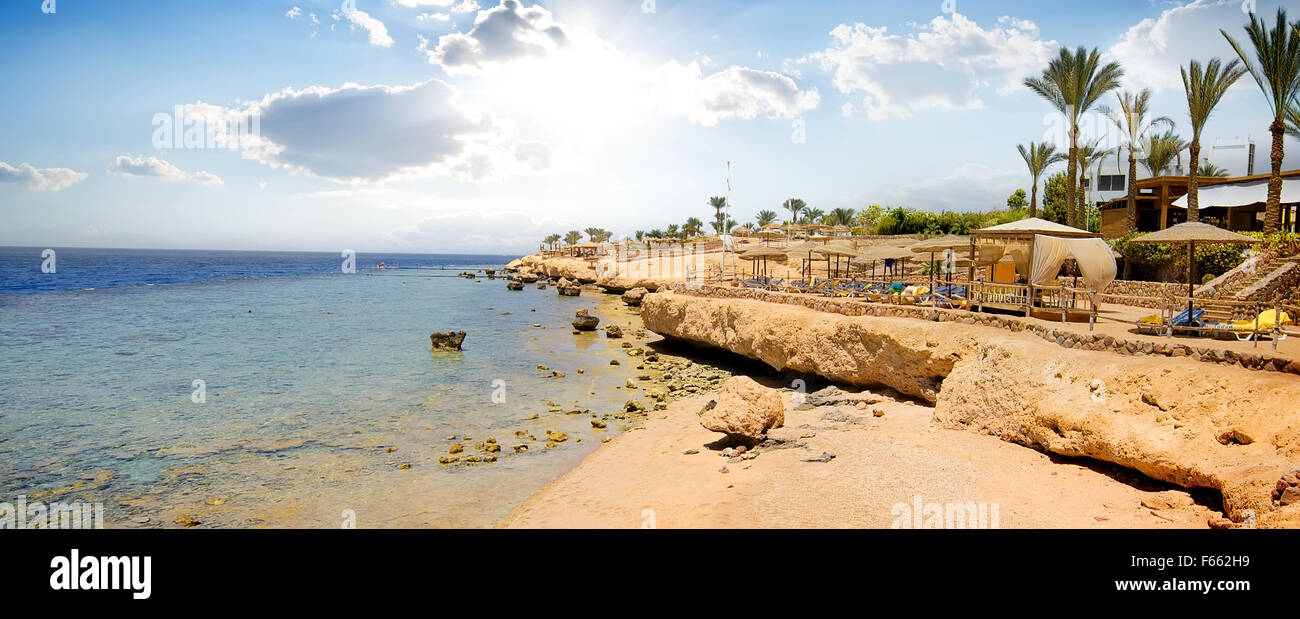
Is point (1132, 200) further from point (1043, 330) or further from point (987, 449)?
point (987, 449)

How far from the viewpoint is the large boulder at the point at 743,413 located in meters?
13.3

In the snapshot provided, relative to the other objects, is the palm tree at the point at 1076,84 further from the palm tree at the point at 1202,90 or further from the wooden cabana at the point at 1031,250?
the wooden cabana at the point at 1031,250

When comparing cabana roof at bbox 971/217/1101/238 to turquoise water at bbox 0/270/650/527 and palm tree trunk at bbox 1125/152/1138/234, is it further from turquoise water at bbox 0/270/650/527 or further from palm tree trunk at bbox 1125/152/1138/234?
palm tree trunk at bbox 1125/152/1138/234

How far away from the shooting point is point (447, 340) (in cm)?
2905

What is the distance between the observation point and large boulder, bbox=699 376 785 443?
43.7 feet

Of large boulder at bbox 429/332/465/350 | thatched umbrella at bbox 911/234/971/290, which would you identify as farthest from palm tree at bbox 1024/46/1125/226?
large boulder at bbox 429/332/465/350

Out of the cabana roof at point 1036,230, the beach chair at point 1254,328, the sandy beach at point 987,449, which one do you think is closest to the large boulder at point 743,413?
the sandy beach at point 987,449

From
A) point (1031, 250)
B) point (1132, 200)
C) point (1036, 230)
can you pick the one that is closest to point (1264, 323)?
point (1031, 250)

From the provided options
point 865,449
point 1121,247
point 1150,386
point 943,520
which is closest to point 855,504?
point 943,520

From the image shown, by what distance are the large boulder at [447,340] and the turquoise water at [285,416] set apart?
0.67m

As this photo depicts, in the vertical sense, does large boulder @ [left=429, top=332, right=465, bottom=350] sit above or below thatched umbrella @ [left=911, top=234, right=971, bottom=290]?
below

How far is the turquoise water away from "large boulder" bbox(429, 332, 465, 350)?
67 centimetres

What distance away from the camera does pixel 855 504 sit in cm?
973

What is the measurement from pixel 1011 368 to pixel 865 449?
373cm
